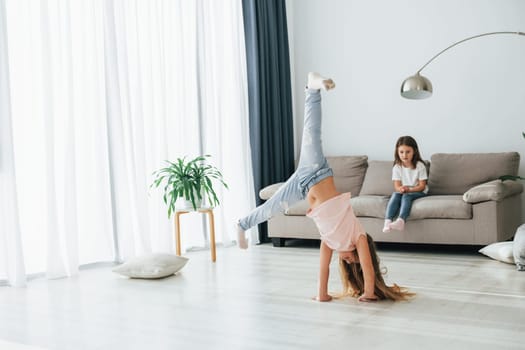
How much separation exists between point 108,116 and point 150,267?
1355 millimetres

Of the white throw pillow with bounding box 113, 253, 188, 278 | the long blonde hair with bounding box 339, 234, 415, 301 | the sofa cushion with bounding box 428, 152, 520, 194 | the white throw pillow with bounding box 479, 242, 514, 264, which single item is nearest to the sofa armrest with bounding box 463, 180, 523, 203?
the white throw pillow with bounding box 479, 242, 514, 264

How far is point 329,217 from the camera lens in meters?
3.38

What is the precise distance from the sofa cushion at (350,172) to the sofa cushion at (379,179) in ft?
0.35

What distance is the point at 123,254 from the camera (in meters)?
5.00

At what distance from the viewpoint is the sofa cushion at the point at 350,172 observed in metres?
5.98

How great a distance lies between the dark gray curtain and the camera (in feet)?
20.1

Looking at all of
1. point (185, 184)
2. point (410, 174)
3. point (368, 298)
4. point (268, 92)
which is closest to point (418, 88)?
point (410, 174)

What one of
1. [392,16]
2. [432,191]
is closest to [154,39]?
[392,16]

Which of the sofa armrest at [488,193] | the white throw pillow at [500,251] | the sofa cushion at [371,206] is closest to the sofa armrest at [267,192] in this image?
the sofa cushion at [371,206]

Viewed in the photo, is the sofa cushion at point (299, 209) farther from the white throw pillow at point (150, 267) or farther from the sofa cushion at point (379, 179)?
the white throw pillow at point (150, 267)

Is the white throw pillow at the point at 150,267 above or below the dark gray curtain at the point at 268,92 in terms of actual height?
below

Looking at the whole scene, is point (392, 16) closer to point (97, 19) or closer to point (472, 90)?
point (472, 90)

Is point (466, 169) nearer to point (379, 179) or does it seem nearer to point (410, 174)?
point (410, 174)

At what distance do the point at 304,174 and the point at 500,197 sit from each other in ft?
6.58
